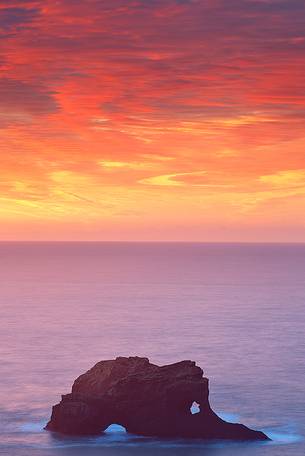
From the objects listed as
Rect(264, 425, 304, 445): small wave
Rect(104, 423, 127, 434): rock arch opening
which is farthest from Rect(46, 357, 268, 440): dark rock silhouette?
Rect(264, 425, 304, 445): small wave

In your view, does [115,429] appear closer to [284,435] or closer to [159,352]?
[284,435]

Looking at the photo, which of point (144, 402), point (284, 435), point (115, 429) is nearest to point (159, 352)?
point (284, 435)

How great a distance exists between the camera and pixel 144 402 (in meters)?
55.1

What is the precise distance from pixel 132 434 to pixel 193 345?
188 ft

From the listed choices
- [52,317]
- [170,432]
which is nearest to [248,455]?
[170,432]

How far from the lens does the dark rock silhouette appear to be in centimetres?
5484

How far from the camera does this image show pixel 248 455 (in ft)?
182

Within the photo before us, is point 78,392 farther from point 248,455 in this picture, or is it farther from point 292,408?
point 292,408

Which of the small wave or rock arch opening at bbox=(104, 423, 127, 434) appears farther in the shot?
the small wave

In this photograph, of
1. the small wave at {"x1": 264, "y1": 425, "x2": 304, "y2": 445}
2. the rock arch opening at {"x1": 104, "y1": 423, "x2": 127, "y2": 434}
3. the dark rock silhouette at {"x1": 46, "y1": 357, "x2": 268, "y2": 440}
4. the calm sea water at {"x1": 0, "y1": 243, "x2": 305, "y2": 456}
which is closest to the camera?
the dark rock silhouette at {"x1": 46, "y1": 357, "x2": 268, "y2": 440}

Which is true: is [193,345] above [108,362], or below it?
above

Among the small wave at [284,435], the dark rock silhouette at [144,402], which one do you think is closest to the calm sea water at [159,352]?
the small wave at [284,435]

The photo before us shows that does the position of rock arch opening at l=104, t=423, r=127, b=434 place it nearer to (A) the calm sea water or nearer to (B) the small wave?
(A) the calm sea water

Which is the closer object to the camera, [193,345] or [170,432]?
[170,432]
